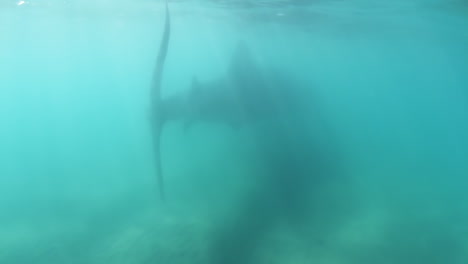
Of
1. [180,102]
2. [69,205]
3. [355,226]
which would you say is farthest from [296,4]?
[69,205]

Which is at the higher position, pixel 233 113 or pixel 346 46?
pixel 233 113

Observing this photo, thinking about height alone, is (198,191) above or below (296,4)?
below

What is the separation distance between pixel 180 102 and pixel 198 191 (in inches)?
128

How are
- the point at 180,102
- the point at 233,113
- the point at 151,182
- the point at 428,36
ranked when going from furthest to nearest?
the point at 428,36
the point at 151,182
the point at 233,113
the point at 180,102

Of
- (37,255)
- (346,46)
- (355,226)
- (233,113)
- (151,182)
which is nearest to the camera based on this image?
(37,255)

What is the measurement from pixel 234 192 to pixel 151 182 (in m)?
4.75

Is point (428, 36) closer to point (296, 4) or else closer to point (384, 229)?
point (296, 4)

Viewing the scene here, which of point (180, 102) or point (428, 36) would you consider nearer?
point (180, 102)

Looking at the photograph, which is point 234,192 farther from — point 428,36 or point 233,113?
point 428,36

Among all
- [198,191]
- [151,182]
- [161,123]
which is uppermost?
[161,123]

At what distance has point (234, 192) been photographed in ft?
37.0

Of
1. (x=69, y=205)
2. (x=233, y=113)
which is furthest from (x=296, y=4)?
(x=69, y=205)

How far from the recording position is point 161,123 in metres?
10.2

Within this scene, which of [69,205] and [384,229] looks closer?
[384,229]
